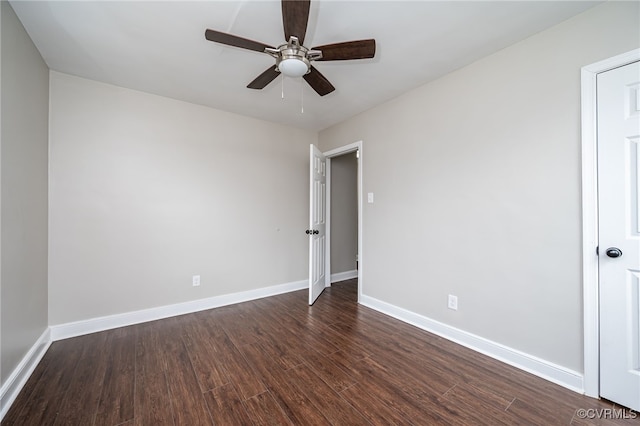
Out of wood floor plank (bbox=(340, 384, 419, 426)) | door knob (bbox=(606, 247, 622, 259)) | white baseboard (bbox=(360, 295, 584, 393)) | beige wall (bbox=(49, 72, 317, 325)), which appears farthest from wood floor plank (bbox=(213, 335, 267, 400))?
door knob (bbox=(606, 247, 622, 259))

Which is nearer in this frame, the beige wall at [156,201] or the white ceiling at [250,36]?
the white ceiling at [250,36]

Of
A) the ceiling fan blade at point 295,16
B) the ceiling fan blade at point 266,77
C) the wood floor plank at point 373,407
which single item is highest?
the ceiling fan blade at point 295,16

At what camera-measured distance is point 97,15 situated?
1.69 m

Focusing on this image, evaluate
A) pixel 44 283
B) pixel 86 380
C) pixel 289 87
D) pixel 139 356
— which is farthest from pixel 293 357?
pixel 289 87

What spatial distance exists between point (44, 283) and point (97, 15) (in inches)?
87.6

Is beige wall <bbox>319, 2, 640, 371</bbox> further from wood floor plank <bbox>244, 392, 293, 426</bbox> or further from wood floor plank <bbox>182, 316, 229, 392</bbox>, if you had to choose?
wood floor plank <bbox>182, 316, 229, 392</bbox>

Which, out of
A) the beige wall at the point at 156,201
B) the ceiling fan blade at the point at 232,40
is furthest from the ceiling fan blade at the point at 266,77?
the beige wall at the point at 156,201

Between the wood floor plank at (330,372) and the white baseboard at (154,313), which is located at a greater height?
the white baseboard at (154,313)

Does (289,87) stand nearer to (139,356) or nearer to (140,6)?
(140,6)

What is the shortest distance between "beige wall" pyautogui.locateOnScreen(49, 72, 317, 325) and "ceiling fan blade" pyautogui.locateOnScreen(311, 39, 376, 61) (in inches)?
81.5

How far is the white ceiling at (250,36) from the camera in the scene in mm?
1626

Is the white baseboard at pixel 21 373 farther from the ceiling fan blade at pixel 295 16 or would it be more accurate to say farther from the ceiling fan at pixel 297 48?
the ceiling fan blade at pixel 295 16

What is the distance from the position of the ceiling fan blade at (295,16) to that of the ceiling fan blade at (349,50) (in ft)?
0.49

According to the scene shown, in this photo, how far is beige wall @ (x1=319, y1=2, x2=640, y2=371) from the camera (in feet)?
5.60
